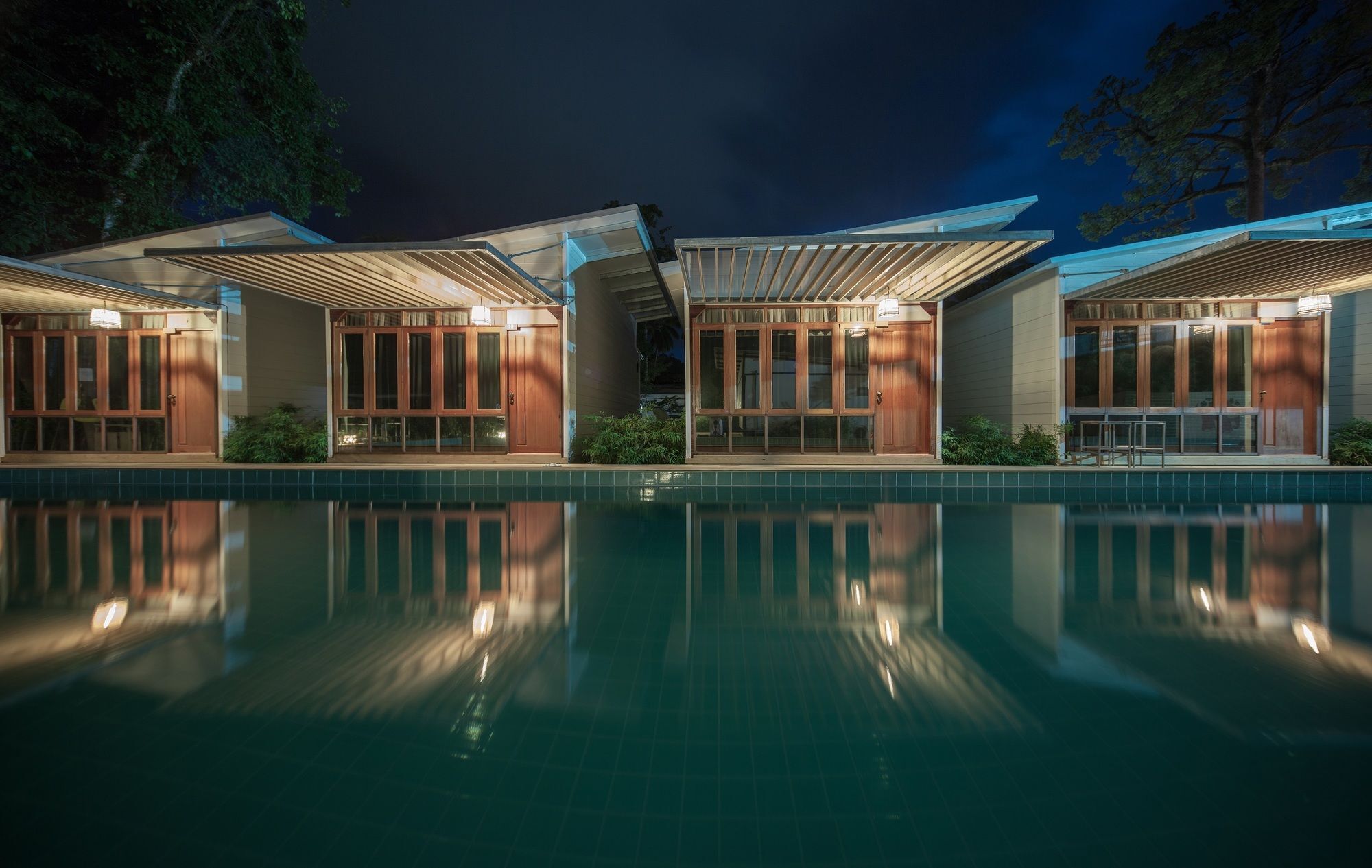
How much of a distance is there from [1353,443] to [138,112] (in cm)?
2142

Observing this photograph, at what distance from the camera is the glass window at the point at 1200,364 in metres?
8.94

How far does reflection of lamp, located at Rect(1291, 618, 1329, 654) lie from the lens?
264 cm

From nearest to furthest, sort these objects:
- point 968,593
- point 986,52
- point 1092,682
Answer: point 1092,682 < point 968,593 < point 986,52

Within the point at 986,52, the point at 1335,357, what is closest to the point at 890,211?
the point at 986,52

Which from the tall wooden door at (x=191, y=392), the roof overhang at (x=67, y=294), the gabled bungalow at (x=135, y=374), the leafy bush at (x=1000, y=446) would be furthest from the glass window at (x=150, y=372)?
the leafy bush at (x=1000, y=446)

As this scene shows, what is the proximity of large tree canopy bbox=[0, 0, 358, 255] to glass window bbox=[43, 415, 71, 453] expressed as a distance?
15.8 feet

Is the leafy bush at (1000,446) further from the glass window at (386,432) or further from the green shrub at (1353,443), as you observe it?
the glass window at (386,432)

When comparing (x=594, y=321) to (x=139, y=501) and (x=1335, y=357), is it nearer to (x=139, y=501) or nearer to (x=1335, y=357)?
(x=139, y=501)

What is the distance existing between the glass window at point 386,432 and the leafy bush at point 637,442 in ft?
10.1

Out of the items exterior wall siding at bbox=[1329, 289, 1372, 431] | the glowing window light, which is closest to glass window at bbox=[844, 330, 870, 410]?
exterior wall siding at bbox=[1329, 289, 1372, 431]

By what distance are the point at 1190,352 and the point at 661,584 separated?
32.5 ft

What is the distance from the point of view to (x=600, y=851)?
139 centimetres

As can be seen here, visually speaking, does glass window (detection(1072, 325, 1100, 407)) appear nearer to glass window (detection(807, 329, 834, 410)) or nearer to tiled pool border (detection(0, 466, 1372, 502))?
tiled pool border (detection(0, 466, 1372, 502))

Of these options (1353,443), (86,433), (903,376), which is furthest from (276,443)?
(1353,443)
